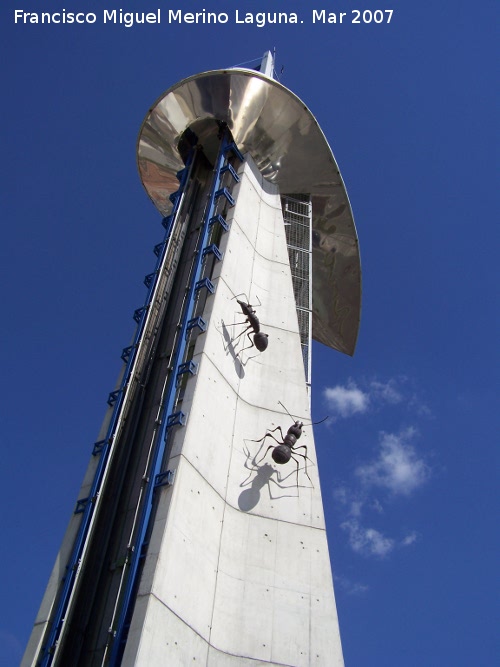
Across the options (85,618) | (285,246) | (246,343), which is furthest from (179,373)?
(285,246)

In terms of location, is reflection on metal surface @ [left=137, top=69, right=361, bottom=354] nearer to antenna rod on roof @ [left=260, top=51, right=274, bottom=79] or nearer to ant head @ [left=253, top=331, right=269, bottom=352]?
antenna rod on roof @ [left=260, top=51, right=274, bottom=79]

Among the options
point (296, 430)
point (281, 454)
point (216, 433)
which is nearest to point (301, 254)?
point (296, 430)

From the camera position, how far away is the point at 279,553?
66.4 ft

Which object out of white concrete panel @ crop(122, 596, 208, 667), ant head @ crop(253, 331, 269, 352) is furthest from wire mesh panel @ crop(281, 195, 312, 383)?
white concrete panel @ crop(122, 596, 208, 667)

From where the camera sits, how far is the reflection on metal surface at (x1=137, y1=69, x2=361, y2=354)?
1201 inches

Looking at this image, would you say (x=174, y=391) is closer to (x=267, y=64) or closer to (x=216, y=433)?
(x=216, y=433)

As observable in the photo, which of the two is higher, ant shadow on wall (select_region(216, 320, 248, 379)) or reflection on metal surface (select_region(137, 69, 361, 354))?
reflection on metal surface (select_region(137, 69, 361, 354))

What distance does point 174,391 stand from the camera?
21.6 meters

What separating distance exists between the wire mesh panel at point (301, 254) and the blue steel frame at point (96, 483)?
6.13 m

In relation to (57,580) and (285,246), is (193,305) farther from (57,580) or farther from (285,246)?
(57,580)

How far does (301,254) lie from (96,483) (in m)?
15.4

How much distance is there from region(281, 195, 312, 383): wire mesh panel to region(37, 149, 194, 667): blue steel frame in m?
6.13

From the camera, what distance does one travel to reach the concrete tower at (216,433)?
1762cm

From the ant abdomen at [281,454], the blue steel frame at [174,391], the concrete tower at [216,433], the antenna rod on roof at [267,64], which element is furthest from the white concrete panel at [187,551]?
the antenna rod on roof at [267,64]
